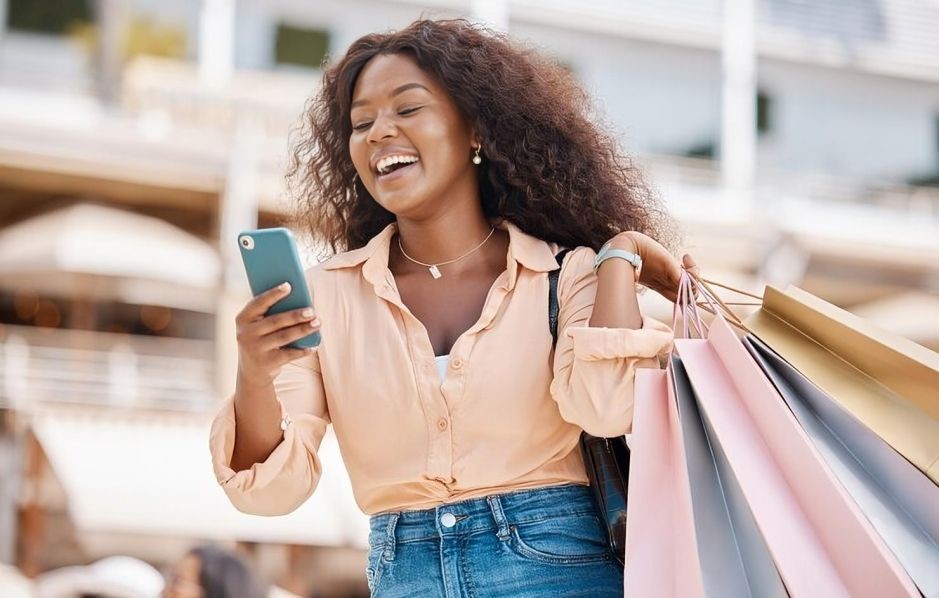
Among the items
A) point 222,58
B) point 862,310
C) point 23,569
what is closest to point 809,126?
point 862,310

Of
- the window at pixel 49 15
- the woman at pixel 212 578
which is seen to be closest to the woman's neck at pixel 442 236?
the woman at pixel 212 578

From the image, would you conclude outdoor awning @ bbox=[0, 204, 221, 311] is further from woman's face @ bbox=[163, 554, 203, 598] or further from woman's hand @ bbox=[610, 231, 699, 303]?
woman's hand @ bbox=[610, 231, 699, 303]

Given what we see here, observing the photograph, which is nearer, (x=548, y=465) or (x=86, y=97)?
(x=548, y=465)

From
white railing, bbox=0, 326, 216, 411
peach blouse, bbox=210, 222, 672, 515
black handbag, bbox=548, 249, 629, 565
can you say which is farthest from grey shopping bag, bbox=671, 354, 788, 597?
white railing, bbox=0, 326, 216, 411

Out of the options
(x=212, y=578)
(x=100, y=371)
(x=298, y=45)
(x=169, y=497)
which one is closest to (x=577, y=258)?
(x=212, y=578)

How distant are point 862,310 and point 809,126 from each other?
14.0 feet

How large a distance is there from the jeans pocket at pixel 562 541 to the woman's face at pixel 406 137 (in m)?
0.57

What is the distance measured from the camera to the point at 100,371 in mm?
13211

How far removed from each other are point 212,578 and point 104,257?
7.95 meters

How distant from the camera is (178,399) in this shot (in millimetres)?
12773

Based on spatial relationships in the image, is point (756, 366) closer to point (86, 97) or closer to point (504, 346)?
point (504, 346)

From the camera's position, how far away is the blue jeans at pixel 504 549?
2029 mm

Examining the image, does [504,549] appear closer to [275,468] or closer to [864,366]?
[275,468]

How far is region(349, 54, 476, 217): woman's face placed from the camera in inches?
87.4
